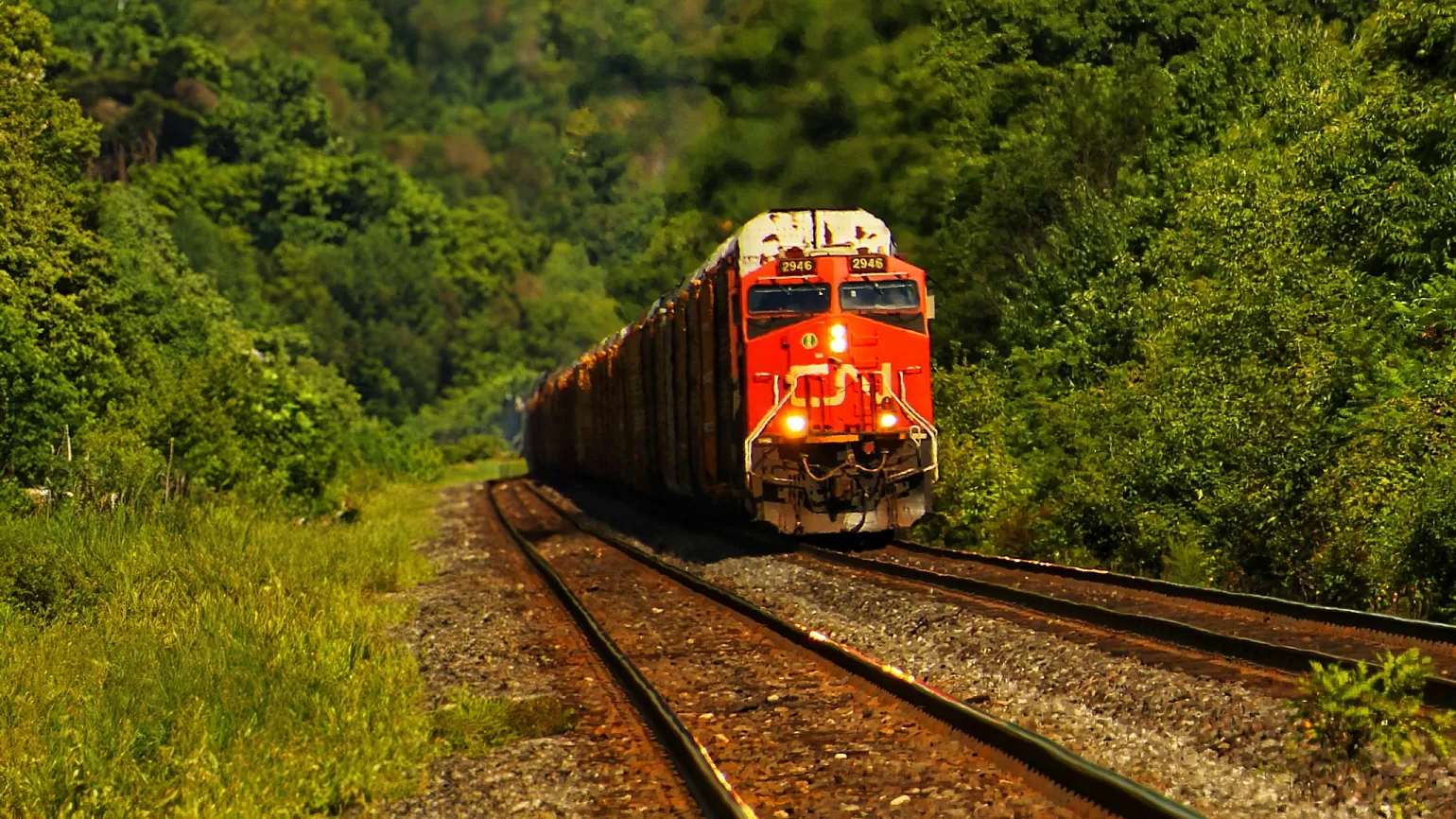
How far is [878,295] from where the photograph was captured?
20.2 metres

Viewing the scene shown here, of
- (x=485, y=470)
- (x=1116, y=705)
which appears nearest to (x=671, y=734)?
(x=1116, y=705)

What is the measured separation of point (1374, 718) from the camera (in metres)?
7.98

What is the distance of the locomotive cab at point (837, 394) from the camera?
19.7m

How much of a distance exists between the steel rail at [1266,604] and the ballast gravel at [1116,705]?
2.10m

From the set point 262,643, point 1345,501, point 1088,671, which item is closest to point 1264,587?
point 1345,501

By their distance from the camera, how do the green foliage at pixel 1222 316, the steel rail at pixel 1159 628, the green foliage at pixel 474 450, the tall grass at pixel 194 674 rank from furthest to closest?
1. the green foliage at pixel 474 450
2. the green foliage at pixel 1222 316
3. the steel rail at pixel 1159 628
4. the tall grass at pixel 194 674

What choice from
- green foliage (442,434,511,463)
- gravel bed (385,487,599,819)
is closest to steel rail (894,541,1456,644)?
gravel bed (385,487,599,819)

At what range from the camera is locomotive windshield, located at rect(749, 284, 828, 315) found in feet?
65.0

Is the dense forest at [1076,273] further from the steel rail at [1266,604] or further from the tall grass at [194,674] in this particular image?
the tall grass at [194,674]

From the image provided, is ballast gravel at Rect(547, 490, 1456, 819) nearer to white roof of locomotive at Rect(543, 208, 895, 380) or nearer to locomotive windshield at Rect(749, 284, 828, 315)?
locomotive windshield at Rect(749, 284, 828, 315)

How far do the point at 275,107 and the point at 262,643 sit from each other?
489 ft

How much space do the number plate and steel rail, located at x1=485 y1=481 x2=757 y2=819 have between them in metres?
6.69

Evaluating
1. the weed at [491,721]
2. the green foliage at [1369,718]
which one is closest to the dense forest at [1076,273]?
the green foliage at [1369,718]

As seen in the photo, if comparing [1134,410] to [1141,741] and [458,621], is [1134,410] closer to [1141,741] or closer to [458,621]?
[458,621]
